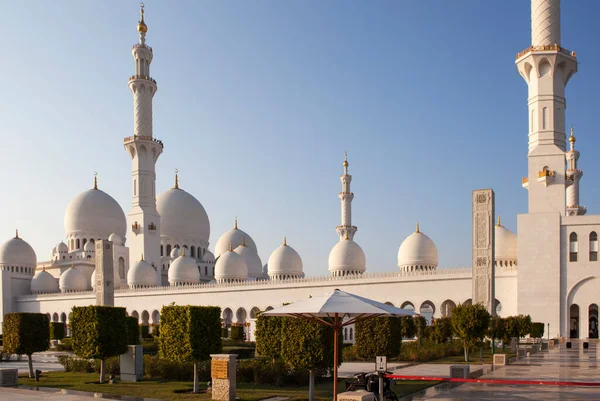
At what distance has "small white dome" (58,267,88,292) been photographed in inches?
2295

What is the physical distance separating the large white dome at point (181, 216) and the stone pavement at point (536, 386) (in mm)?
42414

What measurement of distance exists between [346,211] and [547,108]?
18654mm

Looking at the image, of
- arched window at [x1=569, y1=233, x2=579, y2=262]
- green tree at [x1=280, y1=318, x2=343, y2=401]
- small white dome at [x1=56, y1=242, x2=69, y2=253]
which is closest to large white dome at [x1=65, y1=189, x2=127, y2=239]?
small white dome at [x1=56, y1=242, x2=69, y2=253]

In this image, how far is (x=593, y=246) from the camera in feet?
113

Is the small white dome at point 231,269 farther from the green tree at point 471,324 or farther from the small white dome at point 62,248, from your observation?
the green tree at point 471,324

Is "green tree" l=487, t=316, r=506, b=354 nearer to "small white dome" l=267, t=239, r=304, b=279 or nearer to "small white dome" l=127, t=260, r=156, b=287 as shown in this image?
"small white dome" l=267, t=239, r=304, b=279

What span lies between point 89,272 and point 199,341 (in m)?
48.7

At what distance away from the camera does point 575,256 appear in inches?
1364

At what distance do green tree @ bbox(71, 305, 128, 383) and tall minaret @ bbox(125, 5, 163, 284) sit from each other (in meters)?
34.3

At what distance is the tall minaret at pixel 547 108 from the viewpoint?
3578 cm

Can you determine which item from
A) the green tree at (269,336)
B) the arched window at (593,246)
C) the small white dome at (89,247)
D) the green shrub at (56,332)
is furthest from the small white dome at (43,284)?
the green tree at (269,336)

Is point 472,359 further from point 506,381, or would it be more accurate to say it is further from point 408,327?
point 506,381

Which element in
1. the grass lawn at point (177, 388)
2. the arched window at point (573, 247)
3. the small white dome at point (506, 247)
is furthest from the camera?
the small white dome at point (506, 247)

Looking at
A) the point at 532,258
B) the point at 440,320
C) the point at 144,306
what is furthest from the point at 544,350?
the point at 144,306
